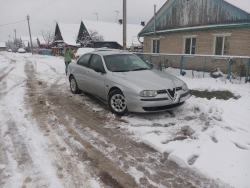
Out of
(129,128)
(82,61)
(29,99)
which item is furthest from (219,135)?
(29,99)

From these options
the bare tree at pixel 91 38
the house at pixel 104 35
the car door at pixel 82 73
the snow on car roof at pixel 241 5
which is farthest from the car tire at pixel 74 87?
the bare tree at pixel 91 38

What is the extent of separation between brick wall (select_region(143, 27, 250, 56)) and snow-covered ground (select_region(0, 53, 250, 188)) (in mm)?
5501

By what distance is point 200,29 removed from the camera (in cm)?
1280

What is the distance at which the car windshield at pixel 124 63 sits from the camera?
569cm

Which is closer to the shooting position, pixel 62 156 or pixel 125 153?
pixel 62 156

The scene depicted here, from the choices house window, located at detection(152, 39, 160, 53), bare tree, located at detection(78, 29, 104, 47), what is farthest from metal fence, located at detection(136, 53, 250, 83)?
bare tree, located at detection(78, 29, 104, 47)

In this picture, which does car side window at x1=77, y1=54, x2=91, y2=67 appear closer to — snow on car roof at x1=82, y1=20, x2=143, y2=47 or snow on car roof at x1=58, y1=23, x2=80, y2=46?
snow on car roof at x1=82, y1=20, x2=143, y2=47

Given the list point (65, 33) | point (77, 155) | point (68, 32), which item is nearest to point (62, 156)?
point (77, 155)

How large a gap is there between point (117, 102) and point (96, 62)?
1631 mm

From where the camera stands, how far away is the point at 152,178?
2.88 meters

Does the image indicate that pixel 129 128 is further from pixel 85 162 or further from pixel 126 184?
pixel 126 184

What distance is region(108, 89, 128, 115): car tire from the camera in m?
5.02

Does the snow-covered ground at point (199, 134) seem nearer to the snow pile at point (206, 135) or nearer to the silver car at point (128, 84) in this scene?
the snow pile at point (206, 135)

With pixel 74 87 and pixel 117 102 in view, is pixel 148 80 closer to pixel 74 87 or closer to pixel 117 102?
pixel 117 102
